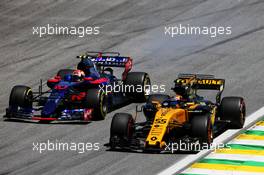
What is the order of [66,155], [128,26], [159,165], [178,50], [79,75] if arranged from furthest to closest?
[128,26] → [178,50] → [79,75] → [66,155] → [159,165]

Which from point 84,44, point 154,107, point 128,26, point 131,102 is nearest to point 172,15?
point 128,26

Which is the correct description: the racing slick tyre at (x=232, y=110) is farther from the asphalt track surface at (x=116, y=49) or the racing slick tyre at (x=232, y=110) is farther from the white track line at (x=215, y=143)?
the asphalt track surface at (x=116, y=49)

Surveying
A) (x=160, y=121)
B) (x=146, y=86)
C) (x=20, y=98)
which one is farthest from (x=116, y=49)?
(x=160, y=121)

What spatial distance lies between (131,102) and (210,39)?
771 cm

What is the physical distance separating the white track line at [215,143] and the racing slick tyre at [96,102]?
12.8ft

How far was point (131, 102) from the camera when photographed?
→ 27797 millimetres

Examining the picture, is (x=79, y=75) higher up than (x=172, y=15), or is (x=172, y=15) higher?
(x=172, y=15)

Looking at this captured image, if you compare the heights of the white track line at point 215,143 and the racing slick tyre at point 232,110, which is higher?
the racing slick tyre at point 232,110

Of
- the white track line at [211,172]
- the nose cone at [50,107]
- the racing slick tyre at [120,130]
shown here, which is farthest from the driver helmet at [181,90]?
the nose cone at [50,107]

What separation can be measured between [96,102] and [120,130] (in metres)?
3.19

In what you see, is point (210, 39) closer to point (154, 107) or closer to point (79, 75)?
point (79, 75)

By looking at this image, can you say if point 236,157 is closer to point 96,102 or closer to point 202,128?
point 202,128

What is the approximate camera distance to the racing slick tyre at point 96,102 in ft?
83.1

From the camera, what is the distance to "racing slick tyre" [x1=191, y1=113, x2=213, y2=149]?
21797 millimetres
